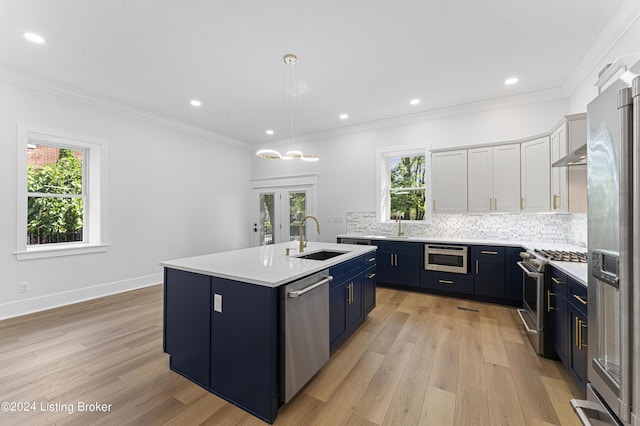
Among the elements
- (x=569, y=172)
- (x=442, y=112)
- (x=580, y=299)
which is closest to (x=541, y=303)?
(x=580, y=299)

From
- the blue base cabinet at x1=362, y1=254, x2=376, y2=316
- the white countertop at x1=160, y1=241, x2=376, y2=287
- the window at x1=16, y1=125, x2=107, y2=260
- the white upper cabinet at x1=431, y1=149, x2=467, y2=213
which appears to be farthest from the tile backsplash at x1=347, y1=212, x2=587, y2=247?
the window at x1=16, y1=125, x2=107, y2=260

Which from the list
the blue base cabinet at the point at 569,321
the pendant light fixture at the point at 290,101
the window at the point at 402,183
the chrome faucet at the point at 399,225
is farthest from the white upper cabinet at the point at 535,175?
the pendant light fixture at the point at 290,101

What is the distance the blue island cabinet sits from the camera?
64.8 inches

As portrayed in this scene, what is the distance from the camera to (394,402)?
5.98 feet

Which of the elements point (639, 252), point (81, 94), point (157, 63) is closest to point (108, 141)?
point (81, 94)

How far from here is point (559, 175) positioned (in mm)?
3158

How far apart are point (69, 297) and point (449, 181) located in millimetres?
6118

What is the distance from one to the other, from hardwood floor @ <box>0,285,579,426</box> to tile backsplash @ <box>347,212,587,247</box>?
1.53 m

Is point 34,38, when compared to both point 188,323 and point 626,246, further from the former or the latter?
point 626,246

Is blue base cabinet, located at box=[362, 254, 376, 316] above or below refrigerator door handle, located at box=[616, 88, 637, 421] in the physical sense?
below

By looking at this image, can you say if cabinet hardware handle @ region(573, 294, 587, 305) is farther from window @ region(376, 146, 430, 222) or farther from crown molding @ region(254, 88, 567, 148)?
crown molding @ region(254, 88, 567, 148)

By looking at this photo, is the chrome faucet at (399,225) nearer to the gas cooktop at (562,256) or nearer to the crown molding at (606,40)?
the gas cooktop at (562,256)

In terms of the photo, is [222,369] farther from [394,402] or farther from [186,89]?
[186,89]

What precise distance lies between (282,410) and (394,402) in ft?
2.57
